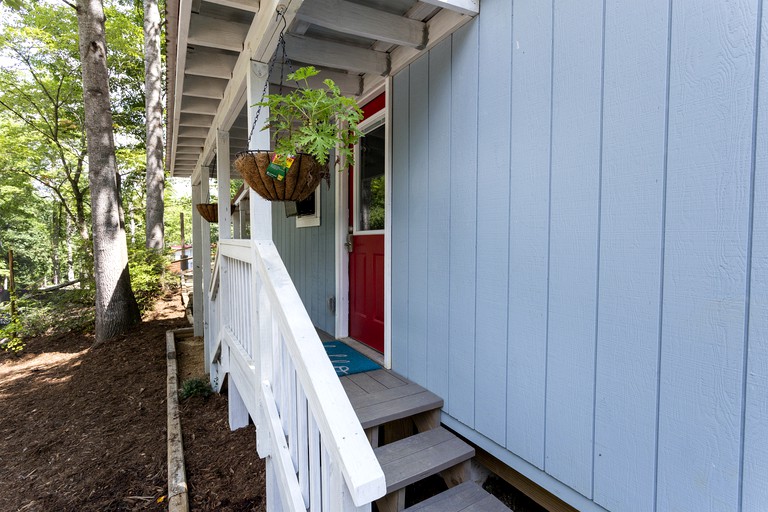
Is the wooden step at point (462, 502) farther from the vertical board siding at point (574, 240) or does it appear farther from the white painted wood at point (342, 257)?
the white painted wood at point (342, 257)

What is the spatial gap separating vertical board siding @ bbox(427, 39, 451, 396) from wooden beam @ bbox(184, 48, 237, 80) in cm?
151

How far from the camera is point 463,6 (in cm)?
184

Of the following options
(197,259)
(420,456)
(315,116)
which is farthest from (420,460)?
(197,259)

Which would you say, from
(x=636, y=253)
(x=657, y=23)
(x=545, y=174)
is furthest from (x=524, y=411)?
(x=657, y=23)

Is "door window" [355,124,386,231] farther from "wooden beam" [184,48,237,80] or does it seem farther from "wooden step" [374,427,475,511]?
"wooden step" [374,427,475,511]

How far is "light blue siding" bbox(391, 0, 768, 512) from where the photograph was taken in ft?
3.42

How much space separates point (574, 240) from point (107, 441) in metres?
3.76

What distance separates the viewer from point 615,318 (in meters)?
1.32

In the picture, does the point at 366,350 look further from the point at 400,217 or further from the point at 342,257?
the point at 400,217

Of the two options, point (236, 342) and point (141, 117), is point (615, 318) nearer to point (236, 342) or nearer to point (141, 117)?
point (236, 342)

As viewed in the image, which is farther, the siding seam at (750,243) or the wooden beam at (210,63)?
the wooden beam at (210,63)

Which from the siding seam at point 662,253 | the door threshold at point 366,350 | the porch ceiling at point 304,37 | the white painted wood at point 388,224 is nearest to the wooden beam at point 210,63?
the porch ceiling at point 304,37

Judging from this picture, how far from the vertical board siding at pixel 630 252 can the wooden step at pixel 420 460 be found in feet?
2.17

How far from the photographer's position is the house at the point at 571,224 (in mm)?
1052
